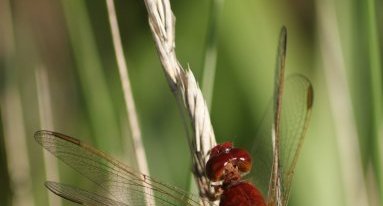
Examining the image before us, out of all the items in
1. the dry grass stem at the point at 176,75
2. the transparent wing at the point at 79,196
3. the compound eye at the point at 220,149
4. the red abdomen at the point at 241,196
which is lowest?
the red abdomen at the point at 241,196

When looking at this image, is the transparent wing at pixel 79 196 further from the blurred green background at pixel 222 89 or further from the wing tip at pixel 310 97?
the wing tip at pixel 310 97

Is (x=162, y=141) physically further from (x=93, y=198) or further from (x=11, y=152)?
(x=93, y=198)

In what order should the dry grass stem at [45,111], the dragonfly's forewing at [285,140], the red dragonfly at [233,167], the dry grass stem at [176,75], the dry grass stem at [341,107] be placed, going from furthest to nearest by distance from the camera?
the dry grass stem at [45,111] < the dry grass stem at [341,107] < the dragonfly's forewing at [285,140] < the red dragonfly at [233,167] < the dry grass stem at [176,75]

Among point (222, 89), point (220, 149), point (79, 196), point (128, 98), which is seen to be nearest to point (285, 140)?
point (220, 149)

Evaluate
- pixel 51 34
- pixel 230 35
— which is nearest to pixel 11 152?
pixel 230 35

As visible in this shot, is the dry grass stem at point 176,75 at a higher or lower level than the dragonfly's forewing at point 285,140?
higher

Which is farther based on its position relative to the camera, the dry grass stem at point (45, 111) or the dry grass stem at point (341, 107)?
the dry grass stem at point (45, 111)

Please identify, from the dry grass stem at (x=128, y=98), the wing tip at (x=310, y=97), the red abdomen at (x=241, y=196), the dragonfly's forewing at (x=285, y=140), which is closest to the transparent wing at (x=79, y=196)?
the dry grass stem at (x=128, y=98)

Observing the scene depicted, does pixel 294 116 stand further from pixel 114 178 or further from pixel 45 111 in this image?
pixel 45 111
